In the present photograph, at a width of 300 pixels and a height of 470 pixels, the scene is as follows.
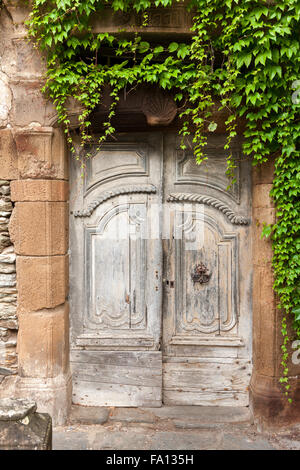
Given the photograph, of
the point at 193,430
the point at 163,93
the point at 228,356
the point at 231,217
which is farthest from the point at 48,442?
the point at 163,93

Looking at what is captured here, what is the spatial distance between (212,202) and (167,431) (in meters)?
2.08

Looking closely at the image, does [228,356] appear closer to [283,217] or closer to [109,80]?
[283,217]

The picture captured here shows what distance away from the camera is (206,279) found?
3.94 meters

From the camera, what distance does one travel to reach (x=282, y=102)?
3.33 metres

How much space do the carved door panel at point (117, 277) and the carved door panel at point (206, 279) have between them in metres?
0.14

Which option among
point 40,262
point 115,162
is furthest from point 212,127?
point 40,262

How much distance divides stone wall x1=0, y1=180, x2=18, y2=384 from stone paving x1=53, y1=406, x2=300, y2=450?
29.7 inches

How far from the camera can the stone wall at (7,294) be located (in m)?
3.73

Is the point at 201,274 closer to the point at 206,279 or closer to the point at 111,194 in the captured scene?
the point at 206,279

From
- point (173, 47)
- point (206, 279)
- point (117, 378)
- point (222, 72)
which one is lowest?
point (117, 378)

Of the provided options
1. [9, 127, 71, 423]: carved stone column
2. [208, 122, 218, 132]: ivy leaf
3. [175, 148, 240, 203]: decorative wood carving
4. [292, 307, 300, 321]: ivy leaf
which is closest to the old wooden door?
[175, 148, 240, 203]: decorative wood carving

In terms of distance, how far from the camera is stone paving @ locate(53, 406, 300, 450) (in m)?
3.40

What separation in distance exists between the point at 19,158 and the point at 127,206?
1060mm

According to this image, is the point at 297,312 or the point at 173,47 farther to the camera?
the point at 297,312
